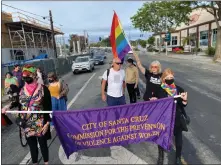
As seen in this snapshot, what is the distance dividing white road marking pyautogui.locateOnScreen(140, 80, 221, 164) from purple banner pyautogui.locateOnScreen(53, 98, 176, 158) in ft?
2.39

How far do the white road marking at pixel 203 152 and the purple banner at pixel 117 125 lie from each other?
2.39ft

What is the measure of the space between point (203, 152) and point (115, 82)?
2.16m

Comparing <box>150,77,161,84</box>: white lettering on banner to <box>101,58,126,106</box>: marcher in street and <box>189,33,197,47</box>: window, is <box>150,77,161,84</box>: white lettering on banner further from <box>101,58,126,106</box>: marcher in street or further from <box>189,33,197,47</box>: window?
<box>189,33,197,47</box>: window

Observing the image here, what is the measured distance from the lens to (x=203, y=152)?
418cm

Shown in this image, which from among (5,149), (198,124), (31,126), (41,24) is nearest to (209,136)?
(198,124)

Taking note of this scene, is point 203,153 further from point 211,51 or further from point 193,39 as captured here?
point 193,39

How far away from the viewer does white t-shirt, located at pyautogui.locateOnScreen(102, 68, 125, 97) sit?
474 cm

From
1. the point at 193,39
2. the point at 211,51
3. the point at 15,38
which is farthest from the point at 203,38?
the point at 15,38

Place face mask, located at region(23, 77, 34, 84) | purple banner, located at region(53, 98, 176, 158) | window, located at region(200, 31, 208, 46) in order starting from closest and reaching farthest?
face mask, located at region(23, 77, 34, 84) < purple banner, located at region(53, 98, 176, 158) < window, located at region(200, 31, 208, 46)

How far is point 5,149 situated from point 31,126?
1846 mm

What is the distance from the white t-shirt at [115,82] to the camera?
15.6 ft

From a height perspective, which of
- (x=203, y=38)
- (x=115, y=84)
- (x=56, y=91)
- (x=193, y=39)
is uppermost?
(x=203, y=38)

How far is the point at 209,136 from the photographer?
491 cm

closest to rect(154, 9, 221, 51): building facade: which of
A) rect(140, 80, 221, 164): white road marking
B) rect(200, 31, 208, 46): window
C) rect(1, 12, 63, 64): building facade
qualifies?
rect(200, 31, 208, 46): window
